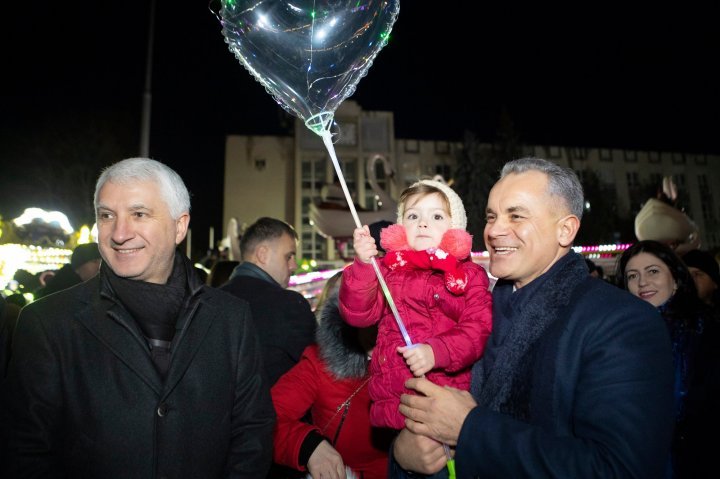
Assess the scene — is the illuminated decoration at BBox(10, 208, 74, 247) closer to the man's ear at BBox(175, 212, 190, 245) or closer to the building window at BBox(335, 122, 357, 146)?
the man's ear at BBox(175, 212, 190, 245)

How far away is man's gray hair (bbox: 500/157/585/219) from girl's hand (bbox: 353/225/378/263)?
82 centimetres

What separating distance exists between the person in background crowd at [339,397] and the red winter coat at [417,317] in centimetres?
32

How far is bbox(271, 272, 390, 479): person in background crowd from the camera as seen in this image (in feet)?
9.56

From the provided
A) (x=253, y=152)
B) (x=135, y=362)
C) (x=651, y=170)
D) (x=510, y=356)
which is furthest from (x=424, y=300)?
(x=651, y=170)

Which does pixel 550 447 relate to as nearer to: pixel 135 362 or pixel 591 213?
pixel 135 362

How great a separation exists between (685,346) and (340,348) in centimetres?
242

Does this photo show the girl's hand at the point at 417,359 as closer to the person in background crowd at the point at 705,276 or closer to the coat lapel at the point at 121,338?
the coat lapel at the point at 121,338

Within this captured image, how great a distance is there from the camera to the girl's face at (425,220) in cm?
287

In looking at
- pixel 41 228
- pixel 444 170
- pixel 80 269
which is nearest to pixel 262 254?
pixel 80 269

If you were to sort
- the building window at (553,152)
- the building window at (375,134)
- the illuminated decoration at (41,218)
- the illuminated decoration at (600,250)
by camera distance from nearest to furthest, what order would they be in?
the illuminated decoration at (41,218), the illuminated decoration at (600,250), the building window at (375,134), the building window at (553,152)

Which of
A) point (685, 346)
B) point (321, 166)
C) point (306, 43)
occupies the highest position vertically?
point (321, 166)

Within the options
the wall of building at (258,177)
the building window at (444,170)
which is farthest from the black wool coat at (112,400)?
the building window at (444,170)

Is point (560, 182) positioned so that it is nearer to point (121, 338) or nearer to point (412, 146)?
point (121, 338)

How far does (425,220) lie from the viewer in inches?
115
